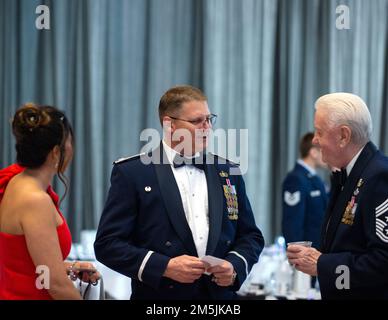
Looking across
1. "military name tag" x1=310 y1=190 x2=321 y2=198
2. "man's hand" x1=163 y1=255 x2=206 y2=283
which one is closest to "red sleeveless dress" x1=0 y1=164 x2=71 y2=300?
"man's hand" x1=163 y1=255 x2=206 y2=283

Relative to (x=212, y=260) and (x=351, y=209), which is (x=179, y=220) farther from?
(x=351, y=209)

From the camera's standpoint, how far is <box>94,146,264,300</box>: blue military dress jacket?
2543 millimetres

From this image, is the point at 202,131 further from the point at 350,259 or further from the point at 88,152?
the point at 88,152

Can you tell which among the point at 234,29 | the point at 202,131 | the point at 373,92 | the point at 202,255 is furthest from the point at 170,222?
the point at 373,92

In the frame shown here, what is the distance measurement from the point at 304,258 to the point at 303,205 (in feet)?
9.23

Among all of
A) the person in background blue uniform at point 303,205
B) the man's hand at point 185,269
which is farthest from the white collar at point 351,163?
the person in background blue uniform at point 303,205

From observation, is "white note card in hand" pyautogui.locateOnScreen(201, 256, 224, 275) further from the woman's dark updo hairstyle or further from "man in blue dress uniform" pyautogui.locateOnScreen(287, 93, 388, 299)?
the woman's dark updo hairstyle

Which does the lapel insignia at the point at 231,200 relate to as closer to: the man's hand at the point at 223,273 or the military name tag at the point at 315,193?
the man's hand at the point at 223,273

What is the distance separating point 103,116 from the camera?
613 centimetres

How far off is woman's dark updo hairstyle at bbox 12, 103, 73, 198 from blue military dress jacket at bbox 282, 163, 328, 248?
3261 millimetres

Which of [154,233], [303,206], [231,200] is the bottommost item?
[303,206]

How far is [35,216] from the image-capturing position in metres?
2.27

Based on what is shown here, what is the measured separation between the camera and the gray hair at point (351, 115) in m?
2.50

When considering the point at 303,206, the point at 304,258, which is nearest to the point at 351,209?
the point at 304,258
